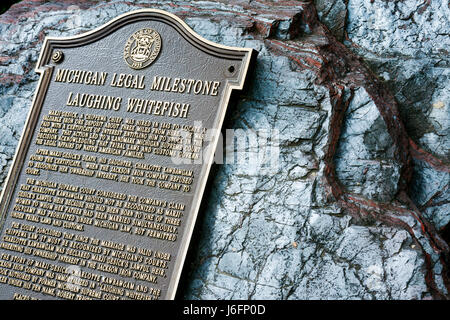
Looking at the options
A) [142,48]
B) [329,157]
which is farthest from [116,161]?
[329,157]

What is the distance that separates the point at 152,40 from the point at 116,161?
106 centimetres

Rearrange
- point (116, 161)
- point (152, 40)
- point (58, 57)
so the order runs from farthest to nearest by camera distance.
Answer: point (58, 57), point (152, 40), point (116, 161)

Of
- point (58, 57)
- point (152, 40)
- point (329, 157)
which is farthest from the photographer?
point (58, 57)

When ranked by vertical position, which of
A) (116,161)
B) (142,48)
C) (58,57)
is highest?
(142,48)

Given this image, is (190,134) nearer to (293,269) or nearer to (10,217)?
(293,269)

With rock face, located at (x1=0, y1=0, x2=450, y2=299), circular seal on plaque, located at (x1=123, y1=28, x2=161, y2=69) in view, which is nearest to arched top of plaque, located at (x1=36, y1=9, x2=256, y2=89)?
circular seal on plaque, located at (x1=123, y1=28, x2=161, y2=69)

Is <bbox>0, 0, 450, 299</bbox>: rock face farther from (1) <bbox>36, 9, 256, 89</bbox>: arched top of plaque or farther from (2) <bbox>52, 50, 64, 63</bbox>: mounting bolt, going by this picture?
(2) <bbox>52, 50, 64, 63</bbox>: mounting bolt

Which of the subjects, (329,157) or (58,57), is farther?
(58,57)

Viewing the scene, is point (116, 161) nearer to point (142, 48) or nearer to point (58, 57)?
point (142, 48)

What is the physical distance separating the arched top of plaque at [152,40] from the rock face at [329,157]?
0.74 ft

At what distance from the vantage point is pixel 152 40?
3623 mm

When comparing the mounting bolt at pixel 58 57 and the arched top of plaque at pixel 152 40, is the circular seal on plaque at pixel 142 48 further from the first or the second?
the mounting bolt at pixel 58 57

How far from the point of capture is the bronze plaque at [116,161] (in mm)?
3115

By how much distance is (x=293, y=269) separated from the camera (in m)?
2.97
